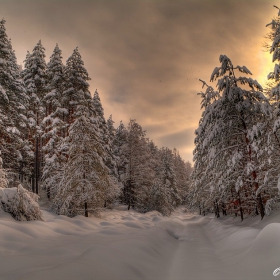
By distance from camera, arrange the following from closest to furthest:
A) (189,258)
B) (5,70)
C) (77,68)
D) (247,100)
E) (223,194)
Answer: (189,258) < (247,100) < (223,194) < (5,70) < (77,68)

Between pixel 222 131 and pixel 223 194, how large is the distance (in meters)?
4.21

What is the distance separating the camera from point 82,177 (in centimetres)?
1394

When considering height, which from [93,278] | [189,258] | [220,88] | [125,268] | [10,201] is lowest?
[189,258]

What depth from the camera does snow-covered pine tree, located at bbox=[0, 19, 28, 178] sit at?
17234 mm

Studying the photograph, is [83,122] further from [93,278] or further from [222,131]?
[93,278]

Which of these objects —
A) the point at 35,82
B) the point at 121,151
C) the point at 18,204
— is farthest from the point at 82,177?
the point at 35,82

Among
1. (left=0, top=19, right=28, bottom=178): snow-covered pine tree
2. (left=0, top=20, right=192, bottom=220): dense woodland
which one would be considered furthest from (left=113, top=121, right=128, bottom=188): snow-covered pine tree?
(left=0, top=19, right=28, bottom=178): snow-covered pine tree

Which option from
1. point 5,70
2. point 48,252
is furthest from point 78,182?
point 5,70

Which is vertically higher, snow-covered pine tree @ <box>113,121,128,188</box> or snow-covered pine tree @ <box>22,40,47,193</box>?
snow-covered pine tree @ <box>22,40,47,193</box>

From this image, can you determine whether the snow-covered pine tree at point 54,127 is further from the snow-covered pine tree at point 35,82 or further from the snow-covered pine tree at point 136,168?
the snow-covered pine tree at point 136,168

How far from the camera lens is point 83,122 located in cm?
1438

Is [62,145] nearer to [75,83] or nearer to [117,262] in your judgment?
[75,83]

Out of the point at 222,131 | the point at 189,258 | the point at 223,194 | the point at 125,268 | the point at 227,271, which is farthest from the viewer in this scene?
the point at 223,194

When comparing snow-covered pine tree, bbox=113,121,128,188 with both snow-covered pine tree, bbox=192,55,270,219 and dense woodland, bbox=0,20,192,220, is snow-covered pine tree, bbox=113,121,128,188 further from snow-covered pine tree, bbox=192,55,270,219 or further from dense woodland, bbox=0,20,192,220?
snow-covered pine tree, bbox=192,55,270,219
